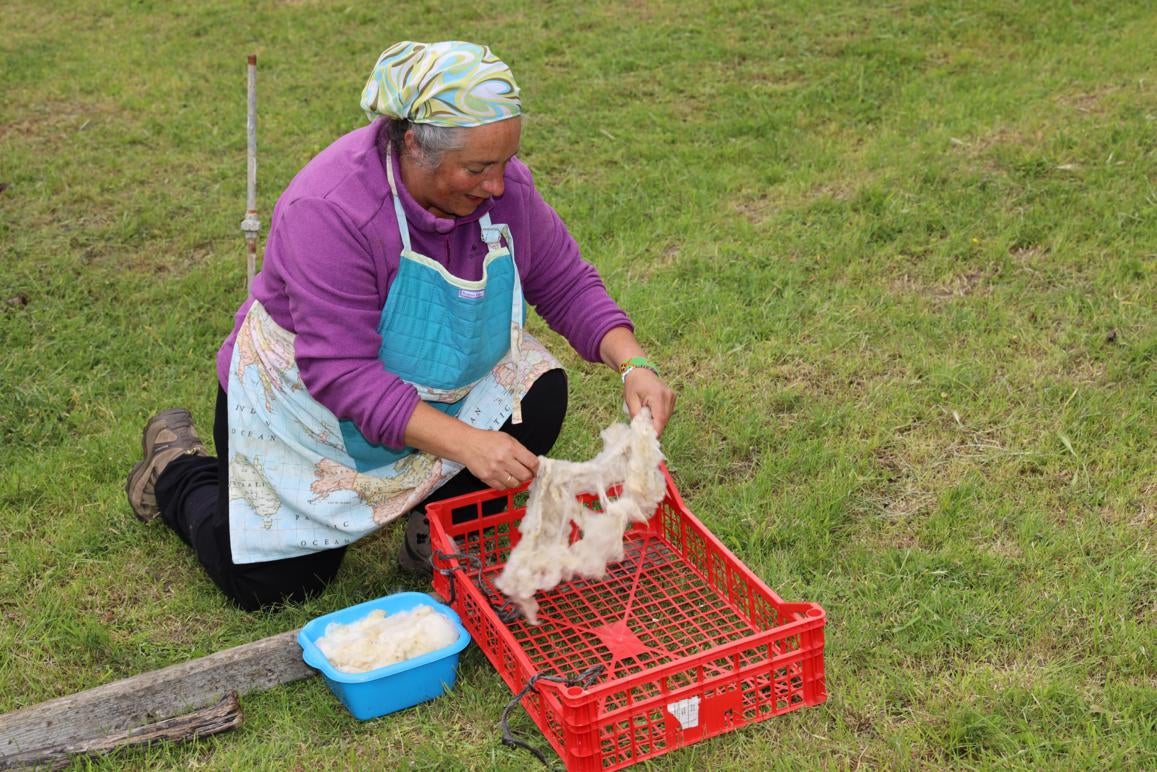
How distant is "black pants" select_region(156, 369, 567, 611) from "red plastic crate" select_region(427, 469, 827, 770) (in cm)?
18

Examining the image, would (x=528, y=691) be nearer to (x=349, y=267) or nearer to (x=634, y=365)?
(x=634, y=365)

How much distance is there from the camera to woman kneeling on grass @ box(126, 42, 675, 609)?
273cm

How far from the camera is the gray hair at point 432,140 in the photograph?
2647 millimetres

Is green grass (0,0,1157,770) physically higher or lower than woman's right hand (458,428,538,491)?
lower

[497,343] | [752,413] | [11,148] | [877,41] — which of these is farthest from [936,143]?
[11,148]

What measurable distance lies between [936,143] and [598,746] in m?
3.82

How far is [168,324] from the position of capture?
475 cm

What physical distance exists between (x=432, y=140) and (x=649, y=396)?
839 mm

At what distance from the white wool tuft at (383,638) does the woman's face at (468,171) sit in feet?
3.25

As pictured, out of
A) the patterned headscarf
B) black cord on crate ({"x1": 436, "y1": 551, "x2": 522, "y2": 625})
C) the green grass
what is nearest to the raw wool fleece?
black cord on crate ({"x1": 436, "y1": 551, "x2": 522, "y2": 625})

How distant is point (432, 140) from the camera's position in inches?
105

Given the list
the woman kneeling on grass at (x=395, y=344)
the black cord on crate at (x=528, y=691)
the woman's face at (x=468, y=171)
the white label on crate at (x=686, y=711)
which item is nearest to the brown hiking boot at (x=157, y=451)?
the woman kneeling on grass at (x=395, y=344)

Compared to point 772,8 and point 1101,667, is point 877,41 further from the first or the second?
point 1101,667

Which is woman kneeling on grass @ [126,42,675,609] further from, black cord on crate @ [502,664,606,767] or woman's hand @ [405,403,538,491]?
black cord on crate @ [502,664,606,767]
